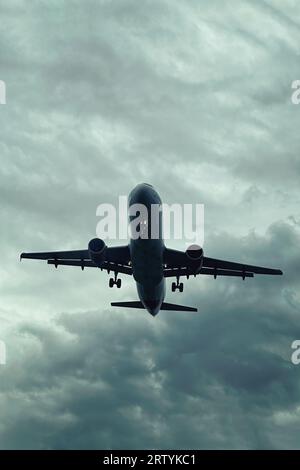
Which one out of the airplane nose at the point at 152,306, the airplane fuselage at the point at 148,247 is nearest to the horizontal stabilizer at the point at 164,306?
the airplane nose at the point at 152,306

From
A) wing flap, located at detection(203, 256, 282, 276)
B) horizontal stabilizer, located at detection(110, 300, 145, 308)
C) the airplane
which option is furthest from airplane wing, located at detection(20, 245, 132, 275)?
wing flap, located at detection(203, 256, 282, 276)

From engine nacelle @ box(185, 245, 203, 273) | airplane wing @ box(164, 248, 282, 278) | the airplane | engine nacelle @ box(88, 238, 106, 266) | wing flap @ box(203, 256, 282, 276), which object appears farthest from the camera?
wing flap @ box(203, 256, 282, 276)

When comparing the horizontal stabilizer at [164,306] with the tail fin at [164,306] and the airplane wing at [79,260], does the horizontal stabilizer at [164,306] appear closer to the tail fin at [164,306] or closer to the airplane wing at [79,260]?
the tail fin at [164,306]

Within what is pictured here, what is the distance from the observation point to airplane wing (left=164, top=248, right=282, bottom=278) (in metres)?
47.7

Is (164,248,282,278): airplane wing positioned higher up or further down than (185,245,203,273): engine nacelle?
higher up

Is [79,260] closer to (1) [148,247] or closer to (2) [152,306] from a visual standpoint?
(2) [152,306]

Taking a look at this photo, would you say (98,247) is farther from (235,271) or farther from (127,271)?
(235,271)

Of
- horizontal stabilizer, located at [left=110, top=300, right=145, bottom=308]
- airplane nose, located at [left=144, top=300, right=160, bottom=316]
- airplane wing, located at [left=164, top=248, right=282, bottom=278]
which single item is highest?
airplane wing, located at [left=164, top=248, right=282, bottom=278]

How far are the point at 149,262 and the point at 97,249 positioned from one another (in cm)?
437

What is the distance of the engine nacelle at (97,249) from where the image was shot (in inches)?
1747

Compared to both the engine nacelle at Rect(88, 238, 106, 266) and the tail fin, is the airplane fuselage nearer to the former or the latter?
the engine nacelle at Rect(88, 238, 106, 266)

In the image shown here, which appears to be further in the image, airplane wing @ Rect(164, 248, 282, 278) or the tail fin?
the tail fin
